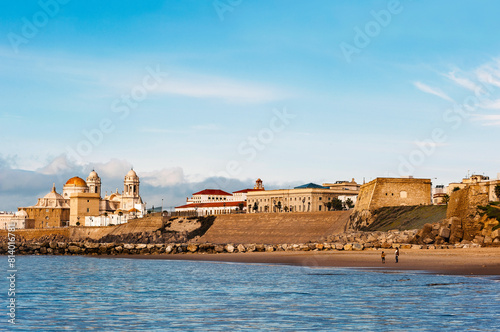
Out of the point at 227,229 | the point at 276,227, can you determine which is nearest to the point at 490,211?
the point at 276,227

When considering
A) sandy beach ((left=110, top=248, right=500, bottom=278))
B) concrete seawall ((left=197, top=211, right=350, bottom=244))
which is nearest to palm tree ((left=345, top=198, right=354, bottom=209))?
concrete seawall ((left=197, top=211, right=350, bottom=244))

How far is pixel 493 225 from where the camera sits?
4697cm

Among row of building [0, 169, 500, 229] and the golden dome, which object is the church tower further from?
the golden dome

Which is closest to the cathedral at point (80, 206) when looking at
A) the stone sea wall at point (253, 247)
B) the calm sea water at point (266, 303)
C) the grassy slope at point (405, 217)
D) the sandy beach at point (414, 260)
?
the stone sea wall at point (253, 247)

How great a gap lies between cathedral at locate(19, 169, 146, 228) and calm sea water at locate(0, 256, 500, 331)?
128003mm

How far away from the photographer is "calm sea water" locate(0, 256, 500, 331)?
18.5 meters

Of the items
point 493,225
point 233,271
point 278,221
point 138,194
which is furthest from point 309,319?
point 138,194

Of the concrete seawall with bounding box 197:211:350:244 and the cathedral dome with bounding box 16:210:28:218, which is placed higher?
the cathedral dome with bounding box 16:210:28:218

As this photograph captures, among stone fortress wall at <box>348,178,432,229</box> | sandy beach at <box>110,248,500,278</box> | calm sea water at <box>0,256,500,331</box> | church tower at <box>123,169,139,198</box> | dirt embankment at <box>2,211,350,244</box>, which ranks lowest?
calm sea water at <box>0,256,500,331</box>

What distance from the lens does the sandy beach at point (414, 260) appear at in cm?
3434

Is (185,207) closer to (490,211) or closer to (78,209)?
(78,209)

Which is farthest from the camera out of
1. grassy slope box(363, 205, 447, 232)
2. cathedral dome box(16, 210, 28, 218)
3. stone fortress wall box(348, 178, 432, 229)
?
cathedral dome box(16, 210, 28, 218)

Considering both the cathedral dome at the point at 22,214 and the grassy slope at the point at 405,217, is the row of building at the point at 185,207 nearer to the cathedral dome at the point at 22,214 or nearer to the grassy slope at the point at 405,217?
the cathedral dome at the point at 22,214

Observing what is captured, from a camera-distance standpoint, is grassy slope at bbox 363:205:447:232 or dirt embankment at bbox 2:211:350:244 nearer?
grassy slope at bbox 363:205:447:232
